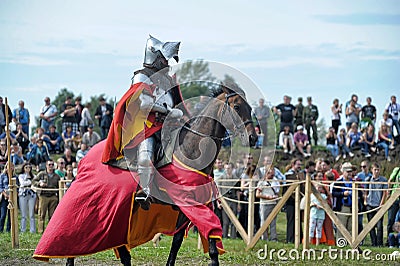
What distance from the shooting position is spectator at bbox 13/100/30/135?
59.9 ft

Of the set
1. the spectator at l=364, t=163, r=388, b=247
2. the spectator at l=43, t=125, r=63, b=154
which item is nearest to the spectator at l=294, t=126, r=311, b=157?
the spectator at l=364, t=163, r=388, b=247

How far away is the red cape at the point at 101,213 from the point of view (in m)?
8.57

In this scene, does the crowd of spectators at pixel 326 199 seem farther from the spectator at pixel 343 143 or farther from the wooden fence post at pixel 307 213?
the spectator at pixel 343 143

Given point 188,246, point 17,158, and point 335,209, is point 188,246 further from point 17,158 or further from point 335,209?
point 17,158

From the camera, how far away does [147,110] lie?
330 inches

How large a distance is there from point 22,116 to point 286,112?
601 centimetres

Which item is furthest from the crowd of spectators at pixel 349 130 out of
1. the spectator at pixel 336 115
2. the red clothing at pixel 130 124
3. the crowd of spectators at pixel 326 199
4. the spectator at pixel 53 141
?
the red clothing at pixel 130 124

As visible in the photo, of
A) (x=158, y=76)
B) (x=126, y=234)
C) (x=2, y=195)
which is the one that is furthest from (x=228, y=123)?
(x=2, y=195)

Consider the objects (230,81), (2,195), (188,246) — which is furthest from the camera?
(2,195)

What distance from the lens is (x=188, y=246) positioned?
13406mm

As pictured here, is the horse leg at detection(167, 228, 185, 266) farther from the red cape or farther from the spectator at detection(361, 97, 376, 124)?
the spectator at detection(361, 97, 376, 124)

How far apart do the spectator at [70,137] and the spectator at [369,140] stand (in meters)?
6.64

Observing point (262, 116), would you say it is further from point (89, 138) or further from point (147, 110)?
point (89, 138)

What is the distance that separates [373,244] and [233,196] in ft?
8.87
